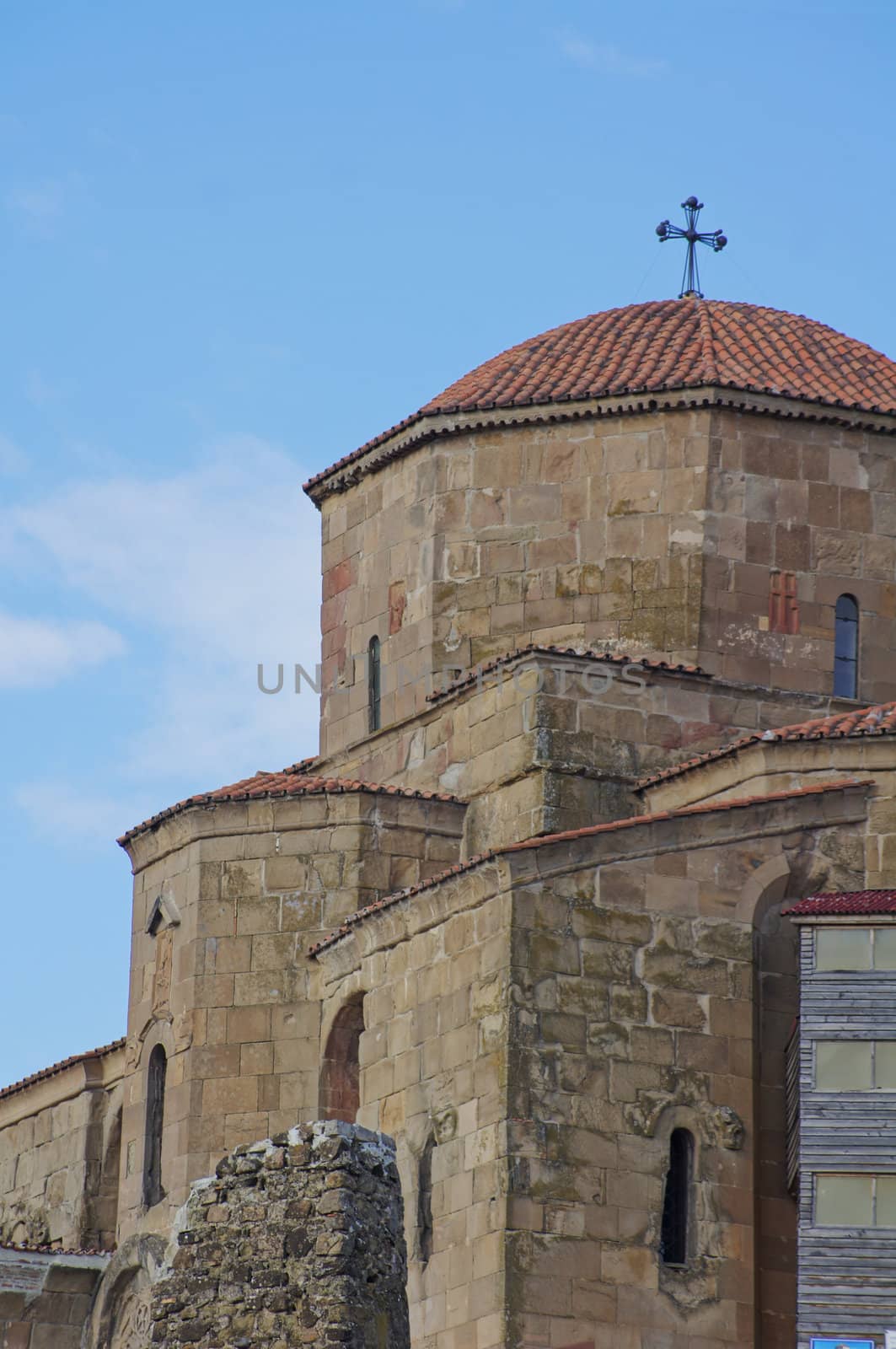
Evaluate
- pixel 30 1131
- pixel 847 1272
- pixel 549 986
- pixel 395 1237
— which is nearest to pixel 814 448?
pixel 549 986

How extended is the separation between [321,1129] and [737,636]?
14247 mm

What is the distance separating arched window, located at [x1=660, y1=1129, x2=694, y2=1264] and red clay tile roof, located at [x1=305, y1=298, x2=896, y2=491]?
817 cm

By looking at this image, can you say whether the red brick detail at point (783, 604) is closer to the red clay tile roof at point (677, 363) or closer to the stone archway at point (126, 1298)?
the red clay tile roof at point (677, 363)

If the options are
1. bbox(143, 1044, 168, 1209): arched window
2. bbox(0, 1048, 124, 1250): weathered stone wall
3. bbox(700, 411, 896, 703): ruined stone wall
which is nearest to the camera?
bbox(143, 1044, 168, 1209): arched window

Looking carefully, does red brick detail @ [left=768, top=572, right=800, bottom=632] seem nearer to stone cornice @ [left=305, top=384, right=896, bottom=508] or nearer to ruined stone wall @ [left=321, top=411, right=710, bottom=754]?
ruined stone wall @ [left=321, top=411, right=710, bottom=754]

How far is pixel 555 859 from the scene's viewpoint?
2145cm

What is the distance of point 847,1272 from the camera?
772 inches

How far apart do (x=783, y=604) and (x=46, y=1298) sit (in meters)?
9.91

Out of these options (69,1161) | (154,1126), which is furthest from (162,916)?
(69,1161)

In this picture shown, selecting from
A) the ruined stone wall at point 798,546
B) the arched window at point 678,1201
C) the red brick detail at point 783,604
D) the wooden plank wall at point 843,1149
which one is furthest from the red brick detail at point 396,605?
the wooden plank wall at point 843,1149

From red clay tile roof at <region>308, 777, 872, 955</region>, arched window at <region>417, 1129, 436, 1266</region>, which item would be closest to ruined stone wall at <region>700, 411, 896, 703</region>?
red clay tile roof at <region>308, 777, 872, 955</region>

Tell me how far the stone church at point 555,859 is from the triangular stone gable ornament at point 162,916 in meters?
0.04

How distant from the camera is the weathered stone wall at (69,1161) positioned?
29453mm

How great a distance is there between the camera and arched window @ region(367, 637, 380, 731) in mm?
27516
